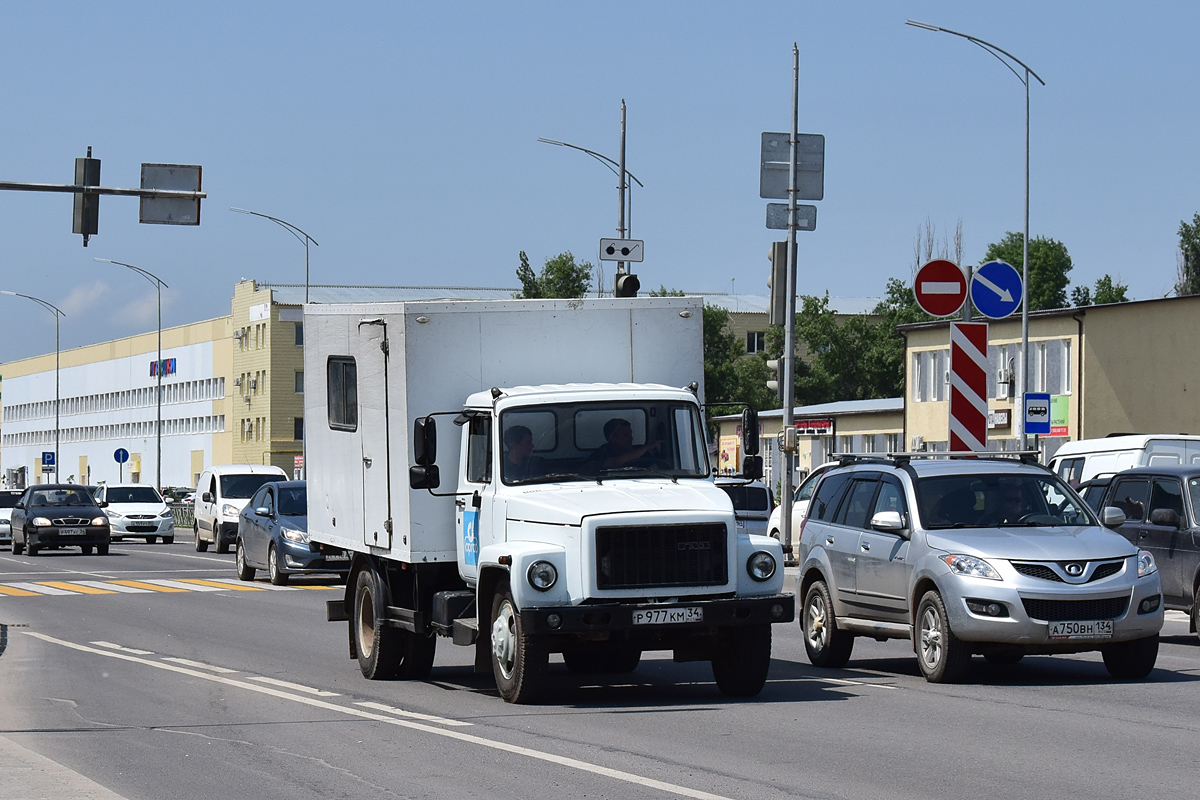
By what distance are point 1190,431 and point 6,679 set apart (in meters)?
46.9

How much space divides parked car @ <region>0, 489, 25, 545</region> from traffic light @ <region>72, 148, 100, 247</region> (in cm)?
3005

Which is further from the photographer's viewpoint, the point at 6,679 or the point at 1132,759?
the point at 6,679

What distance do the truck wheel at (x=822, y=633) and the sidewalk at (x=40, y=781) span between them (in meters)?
7.34

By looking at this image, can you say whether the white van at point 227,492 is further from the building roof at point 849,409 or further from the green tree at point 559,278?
the building roof at point 849,409

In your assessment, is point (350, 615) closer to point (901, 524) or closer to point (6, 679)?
point (6, 679)

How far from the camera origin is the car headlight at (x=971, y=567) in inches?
549

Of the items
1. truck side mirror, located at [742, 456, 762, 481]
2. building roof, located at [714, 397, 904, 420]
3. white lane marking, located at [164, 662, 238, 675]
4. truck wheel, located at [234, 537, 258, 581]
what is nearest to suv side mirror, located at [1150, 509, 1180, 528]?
truck side mirror, located at [742, 456, 762, 481]

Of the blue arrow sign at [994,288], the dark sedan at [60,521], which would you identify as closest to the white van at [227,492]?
the dark sedan at [60,521]

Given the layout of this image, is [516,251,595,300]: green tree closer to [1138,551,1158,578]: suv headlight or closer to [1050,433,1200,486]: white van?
[1050,433,1200,486]: white van

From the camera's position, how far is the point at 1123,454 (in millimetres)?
26266

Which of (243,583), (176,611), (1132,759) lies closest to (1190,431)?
(243,583)

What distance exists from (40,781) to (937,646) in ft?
24.0

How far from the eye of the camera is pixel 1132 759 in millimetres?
10234

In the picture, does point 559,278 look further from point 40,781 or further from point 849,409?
point 40,781
